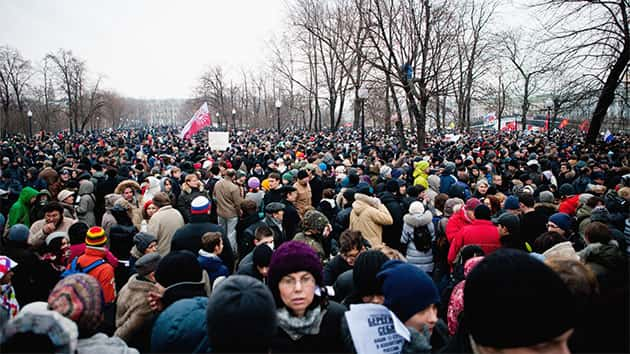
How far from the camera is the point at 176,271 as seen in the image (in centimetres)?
292

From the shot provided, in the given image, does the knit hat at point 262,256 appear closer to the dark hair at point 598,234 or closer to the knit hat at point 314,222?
the knit hat at point 314,222

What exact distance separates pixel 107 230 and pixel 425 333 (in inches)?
215

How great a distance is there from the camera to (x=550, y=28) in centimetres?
1307

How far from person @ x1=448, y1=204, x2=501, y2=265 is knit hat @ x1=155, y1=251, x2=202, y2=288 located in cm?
319

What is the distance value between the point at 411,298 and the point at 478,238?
2861 millimetres

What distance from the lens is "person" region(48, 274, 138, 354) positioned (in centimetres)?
205

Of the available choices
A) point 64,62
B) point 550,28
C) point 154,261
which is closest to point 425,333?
point 154,261

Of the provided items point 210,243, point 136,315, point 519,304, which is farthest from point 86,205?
point 519,304

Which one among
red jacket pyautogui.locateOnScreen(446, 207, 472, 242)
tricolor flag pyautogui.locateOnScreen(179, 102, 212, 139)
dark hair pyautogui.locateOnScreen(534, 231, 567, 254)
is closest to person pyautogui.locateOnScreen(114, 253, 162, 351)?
red jacket pyautogui.locateOnScreen(446, 207, 472, 242)

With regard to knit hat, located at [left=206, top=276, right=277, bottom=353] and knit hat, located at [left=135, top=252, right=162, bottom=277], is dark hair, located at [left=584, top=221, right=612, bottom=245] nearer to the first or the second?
knit hat, located at [left=206, top=276, right=277, bottom=353]

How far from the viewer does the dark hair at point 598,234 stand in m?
3.89

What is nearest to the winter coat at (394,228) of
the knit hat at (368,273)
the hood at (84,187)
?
the knit hat at (368,273)

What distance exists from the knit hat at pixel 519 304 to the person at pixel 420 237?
146 inches

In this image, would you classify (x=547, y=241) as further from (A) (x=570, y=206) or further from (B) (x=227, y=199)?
(B) (x=227, y=199)
